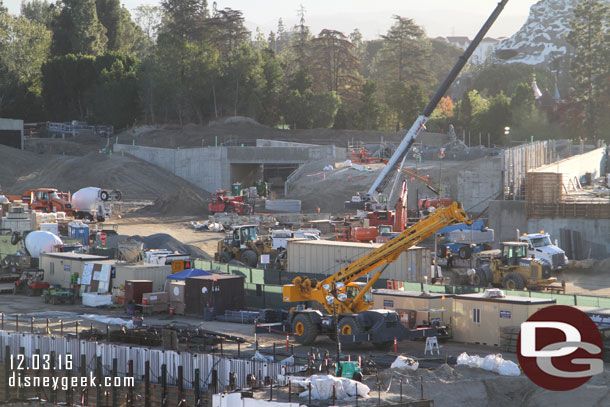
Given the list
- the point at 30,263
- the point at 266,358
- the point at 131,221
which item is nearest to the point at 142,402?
the point at 266,358

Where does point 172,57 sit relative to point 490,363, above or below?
above

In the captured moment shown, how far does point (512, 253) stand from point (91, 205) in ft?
117

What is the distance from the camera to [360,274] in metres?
30.6

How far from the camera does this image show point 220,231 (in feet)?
201

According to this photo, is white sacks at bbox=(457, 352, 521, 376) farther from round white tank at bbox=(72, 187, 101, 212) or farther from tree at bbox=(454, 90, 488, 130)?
tree at bbox=(454, 90, 488, 130)

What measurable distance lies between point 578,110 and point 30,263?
260 feet

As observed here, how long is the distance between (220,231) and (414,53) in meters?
77.8

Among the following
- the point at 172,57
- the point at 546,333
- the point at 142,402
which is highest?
the point at 172,57

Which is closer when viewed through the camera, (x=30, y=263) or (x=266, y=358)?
(x=266, y=358)

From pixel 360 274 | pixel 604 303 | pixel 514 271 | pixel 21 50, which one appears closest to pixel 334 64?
pixel 21 50

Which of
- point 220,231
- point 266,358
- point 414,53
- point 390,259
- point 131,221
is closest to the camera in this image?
point 266,358

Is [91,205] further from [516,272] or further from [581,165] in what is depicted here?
[581,165]

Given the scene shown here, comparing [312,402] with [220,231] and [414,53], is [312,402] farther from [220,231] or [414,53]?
[414,53]

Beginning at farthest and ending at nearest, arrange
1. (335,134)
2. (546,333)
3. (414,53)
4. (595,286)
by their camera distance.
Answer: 1. (414,53)
2. (335,134)
3. (595,286)
4. (546,333)
